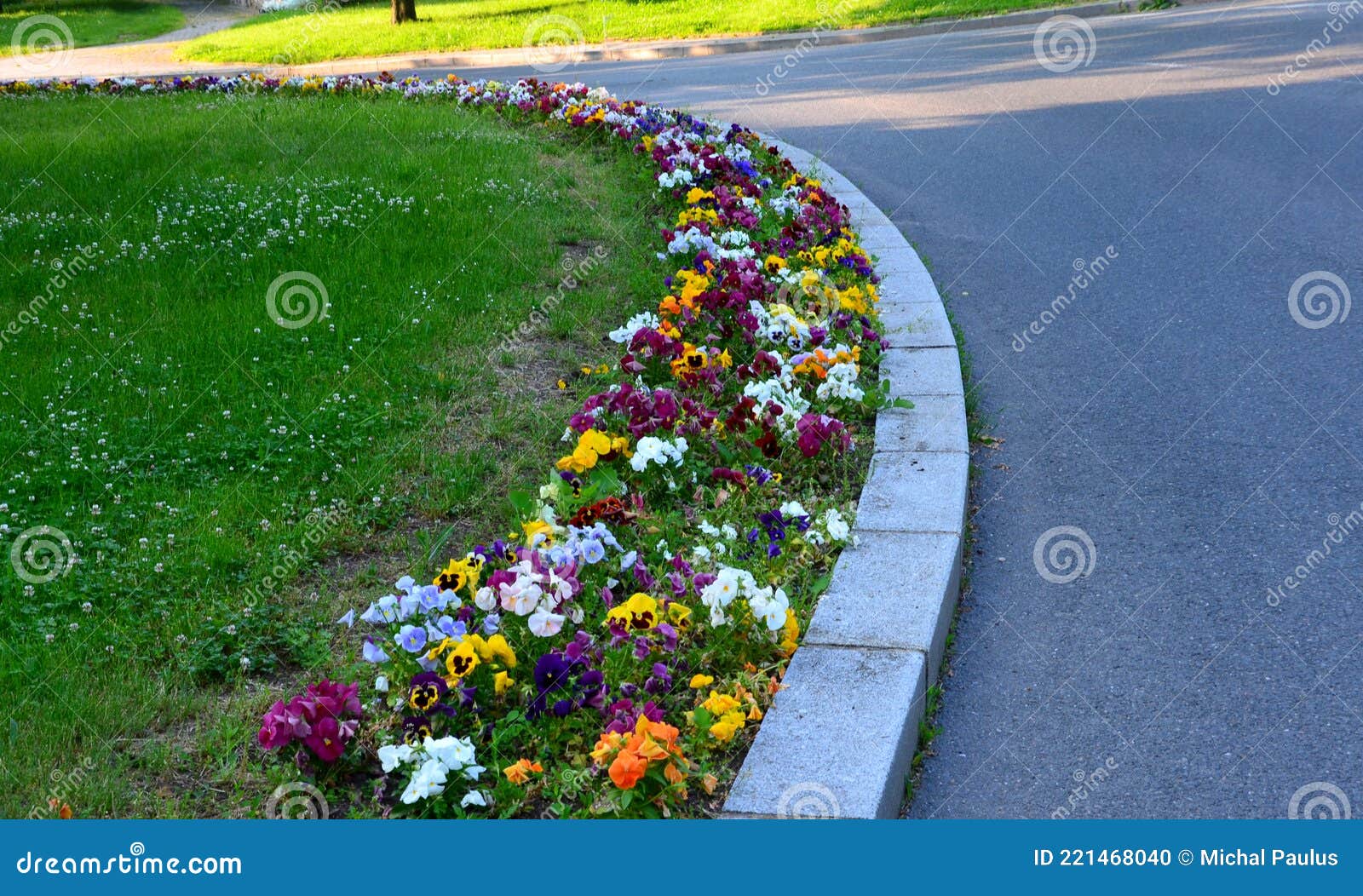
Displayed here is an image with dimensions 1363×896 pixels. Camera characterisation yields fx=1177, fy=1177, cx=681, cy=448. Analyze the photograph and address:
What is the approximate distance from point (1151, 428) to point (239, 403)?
12.0ft

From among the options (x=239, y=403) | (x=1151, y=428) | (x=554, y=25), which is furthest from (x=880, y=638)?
(x=554, y=25)

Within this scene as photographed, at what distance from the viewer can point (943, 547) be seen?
3555mm

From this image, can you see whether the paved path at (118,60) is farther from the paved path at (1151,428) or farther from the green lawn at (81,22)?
the paved path at (1151,428)

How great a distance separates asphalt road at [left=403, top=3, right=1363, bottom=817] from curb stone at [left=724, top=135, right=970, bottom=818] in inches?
8.8

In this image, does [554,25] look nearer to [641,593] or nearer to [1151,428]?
[1151,428]

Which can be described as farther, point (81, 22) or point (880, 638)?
point (81, 22)

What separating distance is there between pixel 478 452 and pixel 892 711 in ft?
6.98

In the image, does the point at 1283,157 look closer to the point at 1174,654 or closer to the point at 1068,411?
the point at 1068,411

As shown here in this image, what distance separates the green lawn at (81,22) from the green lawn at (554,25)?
4.41 m

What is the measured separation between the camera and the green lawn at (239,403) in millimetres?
3098

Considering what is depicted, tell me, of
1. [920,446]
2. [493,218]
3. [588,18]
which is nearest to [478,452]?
[920,446]

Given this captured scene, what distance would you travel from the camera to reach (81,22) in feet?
97.9

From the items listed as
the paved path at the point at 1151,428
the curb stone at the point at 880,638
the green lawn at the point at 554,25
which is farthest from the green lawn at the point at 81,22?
the curb stone at the point at 880,638

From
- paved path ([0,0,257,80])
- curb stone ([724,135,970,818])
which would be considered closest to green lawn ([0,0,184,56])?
paved path ([0,0,257,80])
